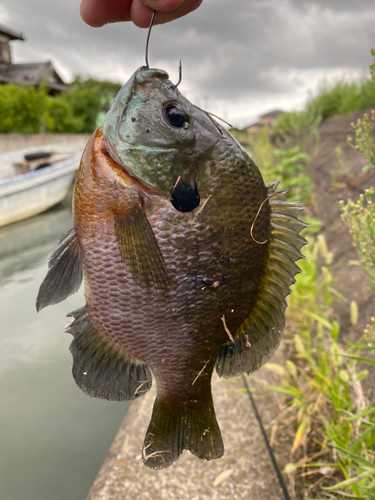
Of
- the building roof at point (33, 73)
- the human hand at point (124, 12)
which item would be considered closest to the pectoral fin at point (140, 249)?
the human hand at point (124, 12)

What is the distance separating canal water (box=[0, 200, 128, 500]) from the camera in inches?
89.7

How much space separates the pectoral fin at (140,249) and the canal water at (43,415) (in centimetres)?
169

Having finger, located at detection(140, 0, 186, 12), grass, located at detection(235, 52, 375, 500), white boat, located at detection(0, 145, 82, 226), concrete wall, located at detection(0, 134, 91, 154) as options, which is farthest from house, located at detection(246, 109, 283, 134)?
finger, located at detection(140, 0, 186, 12)

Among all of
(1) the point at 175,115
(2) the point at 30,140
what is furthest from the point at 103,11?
(2) the point at 30,140

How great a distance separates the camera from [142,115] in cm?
94

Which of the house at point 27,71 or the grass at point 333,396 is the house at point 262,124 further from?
the house at point 27,71

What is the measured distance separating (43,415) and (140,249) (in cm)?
238

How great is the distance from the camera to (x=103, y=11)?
1379 millimetres

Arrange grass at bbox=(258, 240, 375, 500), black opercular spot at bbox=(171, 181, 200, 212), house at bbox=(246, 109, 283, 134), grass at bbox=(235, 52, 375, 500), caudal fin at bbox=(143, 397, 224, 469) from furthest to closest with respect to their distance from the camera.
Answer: house at bbox=(246, 109, 283, 134) < grass at bbox=(258, 240, 375, 500) < grass at bbox=(235, 52, 375, 500) < caudal fin at bbox=(143, 397, 224, 469) < black opercular spot at bbox=(171, 181, 200, 212)

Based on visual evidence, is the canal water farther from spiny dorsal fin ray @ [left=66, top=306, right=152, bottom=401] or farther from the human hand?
the human hand

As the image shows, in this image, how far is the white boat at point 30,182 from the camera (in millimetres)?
5232

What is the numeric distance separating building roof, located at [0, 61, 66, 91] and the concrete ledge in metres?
26.6

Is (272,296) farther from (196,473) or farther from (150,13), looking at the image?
(196,473)

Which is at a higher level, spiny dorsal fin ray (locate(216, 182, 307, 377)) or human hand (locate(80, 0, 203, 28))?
human hand (locate(80, 0, 203, 28))
